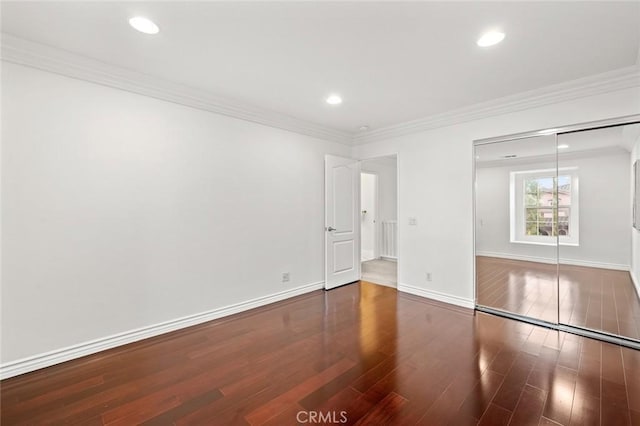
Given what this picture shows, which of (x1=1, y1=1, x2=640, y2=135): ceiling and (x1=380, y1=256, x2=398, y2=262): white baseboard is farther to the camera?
(x1=380, y1=256, x2=398, y2=262): white baseboard

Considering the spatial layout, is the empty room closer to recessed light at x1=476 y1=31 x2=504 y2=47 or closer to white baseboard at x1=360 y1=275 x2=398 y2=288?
recessed light at x1=476 y1=31 x2=504 y2=47

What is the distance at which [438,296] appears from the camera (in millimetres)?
3926

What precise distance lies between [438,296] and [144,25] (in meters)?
4.30

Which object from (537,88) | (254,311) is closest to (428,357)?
(254,311)

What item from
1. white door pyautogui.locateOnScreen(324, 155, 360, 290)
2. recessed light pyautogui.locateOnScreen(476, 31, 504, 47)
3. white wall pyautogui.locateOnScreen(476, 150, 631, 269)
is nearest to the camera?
recessed light pyautogui.locateOnScreen(476, 31, 504, 47)

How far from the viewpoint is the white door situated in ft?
14.6

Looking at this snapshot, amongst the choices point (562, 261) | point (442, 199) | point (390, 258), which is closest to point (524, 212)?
point (562, 261)

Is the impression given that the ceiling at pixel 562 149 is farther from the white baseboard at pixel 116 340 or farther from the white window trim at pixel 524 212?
the white baseboard at pixel 116 340

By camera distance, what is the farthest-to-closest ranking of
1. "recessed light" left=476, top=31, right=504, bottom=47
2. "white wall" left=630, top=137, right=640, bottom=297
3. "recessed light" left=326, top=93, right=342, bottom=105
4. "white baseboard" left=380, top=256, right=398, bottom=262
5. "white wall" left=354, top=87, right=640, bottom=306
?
"white baseboard" left=380, top=256, right=398, bottom=262
"white wall" left=354, top=87, right=640, bottom=306
"recessed light" left=326, top=93, right=342, bottom=105
"white wall" left=630, top=137, right=640, bottom=297
"recessed light" left=476, top=31, right=504, bottom=47

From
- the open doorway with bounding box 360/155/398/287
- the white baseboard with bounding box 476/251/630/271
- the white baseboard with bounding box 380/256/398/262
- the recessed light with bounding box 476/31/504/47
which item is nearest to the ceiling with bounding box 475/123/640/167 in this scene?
the white baseboard with bounding box 476/251/630/271

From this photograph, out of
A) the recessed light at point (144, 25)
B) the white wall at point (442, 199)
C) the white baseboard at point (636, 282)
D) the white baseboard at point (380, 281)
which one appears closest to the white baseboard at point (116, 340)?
the white baseboard at point (380, 281)

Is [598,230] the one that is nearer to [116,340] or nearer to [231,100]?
[231,100]

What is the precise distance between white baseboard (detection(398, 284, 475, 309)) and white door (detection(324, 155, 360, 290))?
0.94 metres

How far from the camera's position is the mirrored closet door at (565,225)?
2.82 metres
